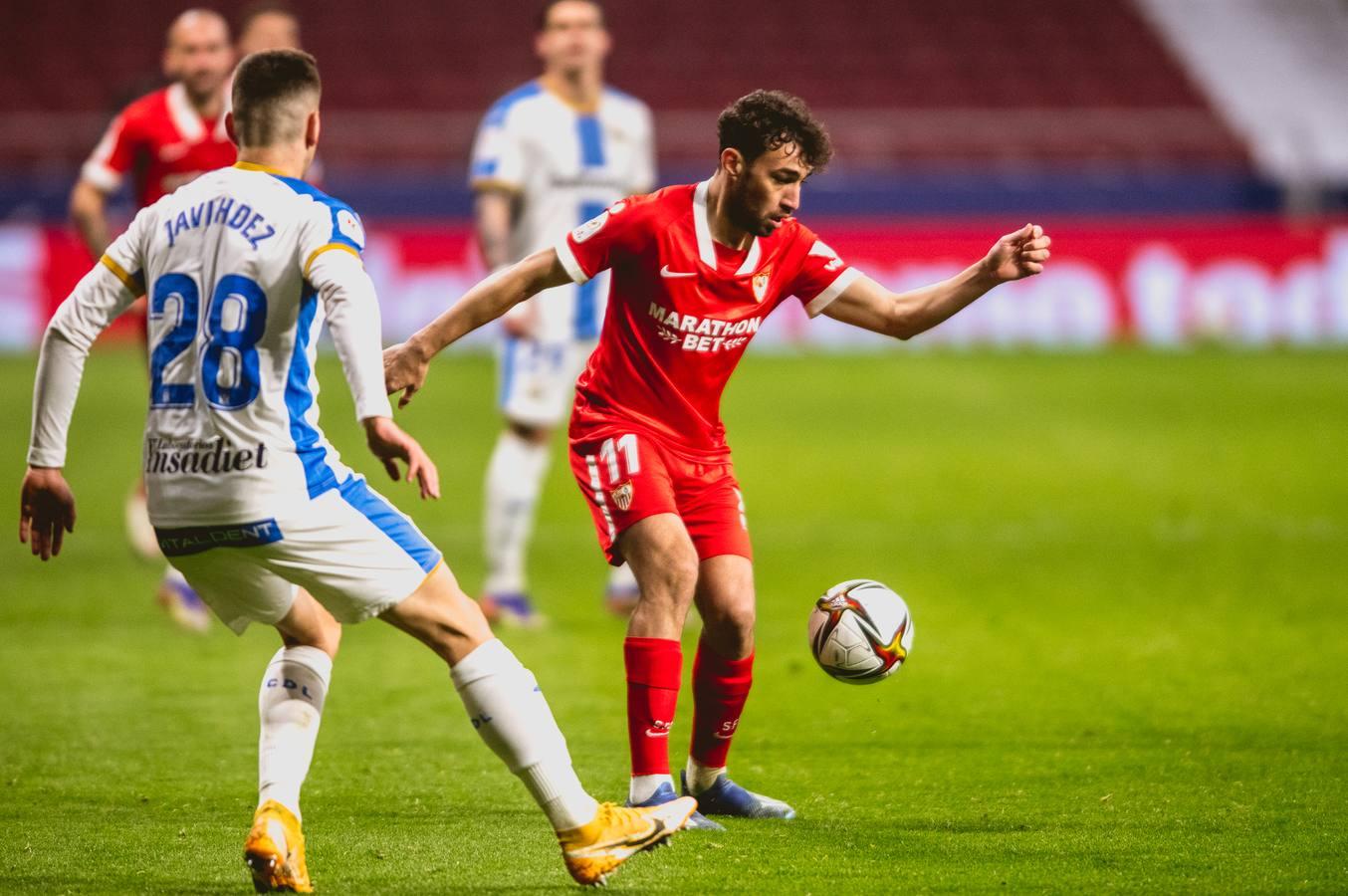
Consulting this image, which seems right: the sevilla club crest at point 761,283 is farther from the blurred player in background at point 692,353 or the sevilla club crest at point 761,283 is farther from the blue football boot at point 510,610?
the blue football boot at point 510,610

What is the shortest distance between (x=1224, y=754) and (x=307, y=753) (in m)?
2.97

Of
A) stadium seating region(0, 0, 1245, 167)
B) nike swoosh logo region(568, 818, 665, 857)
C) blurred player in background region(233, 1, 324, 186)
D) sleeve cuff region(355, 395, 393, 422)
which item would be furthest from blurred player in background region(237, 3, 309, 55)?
stadium seating region(0, 0, 1245, 167)

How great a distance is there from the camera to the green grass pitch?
15.2 ft

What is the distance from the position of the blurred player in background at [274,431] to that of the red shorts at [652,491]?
807 mm

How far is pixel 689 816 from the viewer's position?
4.84m

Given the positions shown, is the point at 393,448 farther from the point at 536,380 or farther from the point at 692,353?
the point at 536,380

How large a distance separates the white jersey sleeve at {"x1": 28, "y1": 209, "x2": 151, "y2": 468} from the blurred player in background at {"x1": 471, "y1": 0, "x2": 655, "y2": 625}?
4257 millimetres

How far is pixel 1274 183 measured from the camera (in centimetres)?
2280

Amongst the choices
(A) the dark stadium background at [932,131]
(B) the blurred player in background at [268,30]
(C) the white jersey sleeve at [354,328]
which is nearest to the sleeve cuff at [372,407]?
(C) the white jersey sleeve at [354,328]

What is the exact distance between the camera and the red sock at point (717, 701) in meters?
5.18

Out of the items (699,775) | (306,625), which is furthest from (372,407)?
(699,775)

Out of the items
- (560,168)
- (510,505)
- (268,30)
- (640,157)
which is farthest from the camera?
(640,157)

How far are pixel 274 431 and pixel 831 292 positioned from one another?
190cm

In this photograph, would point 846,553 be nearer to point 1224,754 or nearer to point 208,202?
point 1224,754
